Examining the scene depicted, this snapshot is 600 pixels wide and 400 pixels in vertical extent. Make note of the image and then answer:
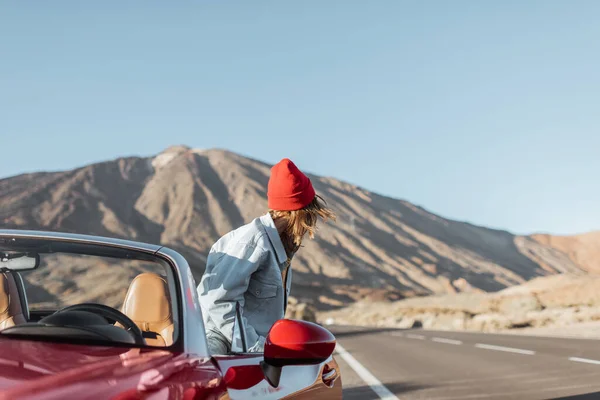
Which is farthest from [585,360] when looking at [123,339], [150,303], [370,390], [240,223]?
[240,223]

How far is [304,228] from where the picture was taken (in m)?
3.45

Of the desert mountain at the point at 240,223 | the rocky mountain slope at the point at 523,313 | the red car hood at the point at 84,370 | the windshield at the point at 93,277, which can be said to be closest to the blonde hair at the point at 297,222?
the windshield at the point at 93,277

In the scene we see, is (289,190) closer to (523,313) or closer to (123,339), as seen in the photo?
(123,339)

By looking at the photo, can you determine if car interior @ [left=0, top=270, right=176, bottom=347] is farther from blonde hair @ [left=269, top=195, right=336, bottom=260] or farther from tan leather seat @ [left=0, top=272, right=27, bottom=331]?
blonde hair @ [left=269, top=195, right=336, bottom=260]

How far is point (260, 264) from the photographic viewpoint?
322 centimetres

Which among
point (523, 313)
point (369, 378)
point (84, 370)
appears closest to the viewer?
point (84, 370)

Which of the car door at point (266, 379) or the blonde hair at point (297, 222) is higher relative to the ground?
the blonde hair at point (297, 222)

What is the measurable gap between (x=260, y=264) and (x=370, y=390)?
5464 millimetres

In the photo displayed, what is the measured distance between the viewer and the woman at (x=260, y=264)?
305 cm

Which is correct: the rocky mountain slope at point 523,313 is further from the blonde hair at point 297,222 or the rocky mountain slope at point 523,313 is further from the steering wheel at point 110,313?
the steering wheel at point 110,313

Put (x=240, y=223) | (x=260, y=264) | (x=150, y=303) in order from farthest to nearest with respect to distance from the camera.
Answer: (x=240, y=223), (x=260, y=264), (x=150, y=303)

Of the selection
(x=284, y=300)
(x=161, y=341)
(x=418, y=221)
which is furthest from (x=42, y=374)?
(x=418, y=221)

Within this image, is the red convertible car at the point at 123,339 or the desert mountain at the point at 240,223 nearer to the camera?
the red convertible car at the point at 123,339

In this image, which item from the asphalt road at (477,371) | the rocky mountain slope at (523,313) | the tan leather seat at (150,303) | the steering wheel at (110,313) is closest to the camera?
the steering wheel at (110,313)
